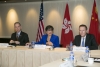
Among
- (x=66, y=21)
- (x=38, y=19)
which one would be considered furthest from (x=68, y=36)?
(x=38, y=19)

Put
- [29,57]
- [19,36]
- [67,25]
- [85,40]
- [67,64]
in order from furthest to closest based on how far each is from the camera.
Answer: [67,25] < [19,36] < [85,40] < [29,57] < [67,64]

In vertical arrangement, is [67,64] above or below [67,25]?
below

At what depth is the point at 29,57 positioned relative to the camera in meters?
3.09

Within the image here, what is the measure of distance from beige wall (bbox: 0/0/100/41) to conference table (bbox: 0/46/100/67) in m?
2.90

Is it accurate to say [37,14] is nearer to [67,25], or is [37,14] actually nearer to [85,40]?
[67,25]

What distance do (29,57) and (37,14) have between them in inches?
137

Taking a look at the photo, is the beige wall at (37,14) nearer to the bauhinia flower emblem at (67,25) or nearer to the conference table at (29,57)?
the bauhinia flower emblem at (67,25)

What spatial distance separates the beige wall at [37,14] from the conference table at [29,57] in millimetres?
2904

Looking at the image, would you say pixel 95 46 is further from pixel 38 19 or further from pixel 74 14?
pixel 38 19

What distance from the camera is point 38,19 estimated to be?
6355 mm

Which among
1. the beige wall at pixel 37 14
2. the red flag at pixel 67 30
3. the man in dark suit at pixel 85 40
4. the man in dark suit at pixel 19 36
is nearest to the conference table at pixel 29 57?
the man in dark suit at pixel 85 40

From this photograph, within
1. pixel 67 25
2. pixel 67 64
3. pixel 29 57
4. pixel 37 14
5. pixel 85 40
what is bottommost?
pixel 29 57

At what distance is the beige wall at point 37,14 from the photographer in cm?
580

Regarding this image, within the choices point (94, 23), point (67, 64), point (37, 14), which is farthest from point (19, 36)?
point (67, 64)
